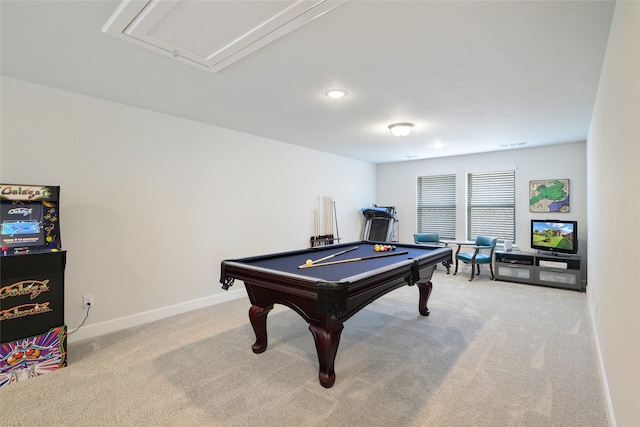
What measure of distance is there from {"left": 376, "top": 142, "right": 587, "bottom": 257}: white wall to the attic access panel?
5506 millimetres

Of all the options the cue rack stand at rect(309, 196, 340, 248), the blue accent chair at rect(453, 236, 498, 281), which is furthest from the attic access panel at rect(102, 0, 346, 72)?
the blue accent chair at rect(453, 236, 498, 281)

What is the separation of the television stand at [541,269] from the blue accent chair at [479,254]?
0.15m

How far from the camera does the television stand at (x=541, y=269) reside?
484cm

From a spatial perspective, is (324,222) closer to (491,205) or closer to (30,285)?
(491,205)

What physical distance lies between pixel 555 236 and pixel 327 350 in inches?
195

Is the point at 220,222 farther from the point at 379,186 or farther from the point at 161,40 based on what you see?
the point at 379,186

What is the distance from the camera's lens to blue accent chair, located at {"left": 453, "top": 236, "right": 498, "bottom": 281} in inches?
221

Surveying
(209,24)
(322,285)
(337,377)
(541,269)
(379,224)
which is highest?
(209,24)

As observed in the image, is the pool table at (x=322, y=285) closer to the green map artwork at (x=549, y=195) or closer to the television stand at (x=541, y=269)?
the television stand at (x=541, y=269)

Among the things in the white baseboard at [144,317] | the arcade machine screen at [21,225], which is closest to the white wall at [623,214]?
the arcade machine screen at [21,225]

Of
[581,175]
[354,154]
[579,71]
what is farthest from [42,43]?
[581,175]

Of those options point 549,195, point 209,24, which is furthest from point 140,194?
point 549,195

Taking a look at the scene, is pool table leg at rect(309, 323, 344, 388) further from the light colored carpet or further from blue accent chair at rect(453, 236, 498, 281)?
blue accent chair at rect(453, 236, 498, 281)

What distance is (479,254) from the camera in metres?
6.03
